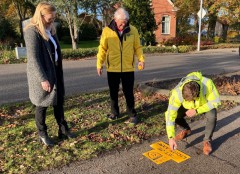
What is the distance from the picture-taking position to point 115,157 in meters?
3.49

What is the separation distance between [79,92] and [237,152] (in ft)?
14.2

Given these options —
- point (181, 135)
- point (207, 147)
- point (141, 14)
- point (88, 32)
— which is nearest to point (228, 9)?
point (141, 14)

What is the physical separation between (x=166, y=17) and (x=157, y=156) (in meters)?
27.5

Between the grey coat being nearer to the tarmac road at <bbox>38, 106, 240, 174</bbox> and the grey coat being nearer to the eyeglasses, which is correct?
the eyeglasses

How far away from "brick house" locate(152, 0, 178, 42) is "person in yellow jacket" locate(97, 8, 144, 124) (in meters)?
25.0

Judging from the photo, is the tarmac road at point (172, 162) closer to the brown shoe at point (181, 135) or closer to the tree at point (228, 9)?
the brown shoe at point (181, 135)

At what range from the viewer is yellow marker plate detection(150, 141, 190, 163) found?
11.4ft

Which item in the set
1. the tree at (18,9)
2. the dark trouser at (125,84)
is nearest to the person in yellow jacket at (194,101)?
the dark trouser at (125,84)

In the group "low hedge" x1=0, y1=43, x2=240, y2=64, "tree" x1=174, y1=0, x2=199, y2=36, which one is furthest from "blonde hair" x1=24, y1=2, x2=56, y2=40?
"tree" x1=174, y1=0, x2=199, y2=36

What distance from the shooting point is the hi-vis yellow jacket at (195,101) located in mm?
3260

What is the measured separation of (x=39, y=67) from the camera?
3.33 metres

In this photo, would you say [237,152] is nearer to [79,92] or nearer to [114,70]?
[114,70]

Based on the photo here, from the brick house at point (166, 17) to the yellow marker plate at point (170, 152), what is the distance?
25.8 m

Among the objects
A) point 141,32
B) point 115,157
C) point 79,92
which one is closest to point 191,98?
point 115,157
